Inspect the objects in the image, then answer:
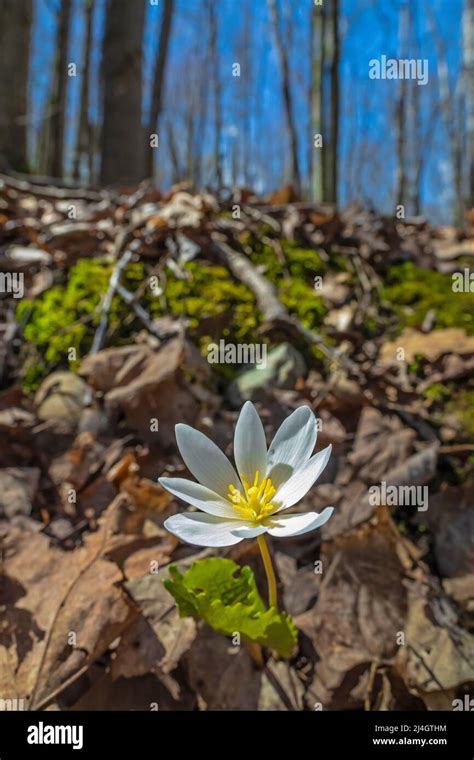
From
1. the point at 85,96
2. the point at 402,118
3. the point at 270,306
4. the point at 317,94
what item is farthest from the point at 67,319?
the point at 402,118

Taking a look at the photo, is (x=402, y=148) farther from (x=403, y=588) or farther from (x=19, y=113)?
(x=403, y=588)

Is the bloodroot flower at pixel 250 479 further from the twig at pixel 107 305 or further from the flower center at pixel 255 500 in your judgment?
the twig at pixel 107 305

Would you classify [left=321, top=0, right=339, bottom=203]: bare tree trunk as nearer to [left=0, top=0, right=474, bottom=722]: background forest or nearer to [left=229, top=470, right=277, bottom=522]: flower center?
[left=0, top=0, right=474, bottom=722]: background forest

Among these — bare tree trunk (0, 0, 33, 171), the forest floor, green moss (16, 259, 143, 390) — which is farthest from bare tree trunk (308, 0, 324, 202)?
Answer: green moss (16, 259, 143, 390)

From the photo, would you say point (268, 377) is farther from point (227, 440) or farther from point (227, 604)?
point (227, 604)

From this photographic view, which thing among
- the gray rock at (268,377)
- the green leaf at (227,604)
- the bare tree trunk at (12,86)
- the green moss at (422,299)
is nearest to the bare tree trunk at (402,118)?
the bare tree trunk at (12,86)
